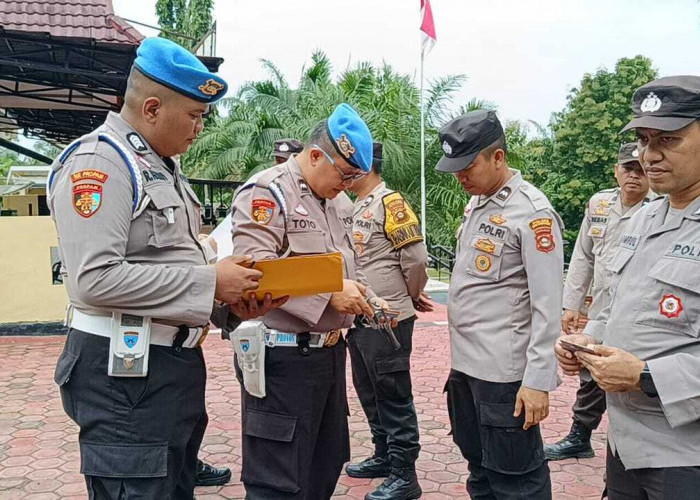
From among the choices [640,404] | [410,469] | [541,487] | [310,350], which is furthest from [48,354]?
[640,404]

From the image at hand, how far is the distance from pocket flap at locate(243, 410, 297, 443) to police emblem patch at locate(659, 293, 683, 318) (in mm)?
1328

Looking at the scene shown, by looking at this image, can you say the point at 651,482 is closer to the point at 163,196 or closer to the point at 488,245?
the point at 488,245

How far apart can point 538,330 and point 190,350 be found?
130 centimetres

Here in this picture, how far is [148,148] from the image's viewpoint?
6.33 feet

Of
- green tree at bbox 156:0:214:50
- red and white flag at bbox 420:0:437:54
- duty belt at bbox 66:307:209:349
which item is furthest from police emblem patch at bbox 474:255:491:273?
green tree at bbox 156:0:214:50

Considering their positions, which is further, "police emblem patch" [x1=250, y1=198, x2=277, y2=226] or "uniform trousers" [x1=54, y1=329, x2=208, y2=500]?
"police emblem patch" [x1=250, y1=198, x2=277, y2=226]

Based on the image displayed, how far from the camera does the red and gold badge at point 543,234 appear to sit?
2.41 metres

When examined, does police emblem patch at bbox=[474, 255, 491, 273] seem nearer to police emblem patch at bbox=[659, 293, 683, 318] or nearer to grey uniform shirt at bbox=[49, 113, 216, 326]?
police emblem patch at bbox=[659, 293, 683, 318]

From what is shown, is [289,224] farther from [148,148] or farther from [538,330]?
[538,330]

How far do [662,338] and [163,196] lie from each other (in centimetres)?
150

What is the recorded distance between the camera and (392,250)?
3572 mm

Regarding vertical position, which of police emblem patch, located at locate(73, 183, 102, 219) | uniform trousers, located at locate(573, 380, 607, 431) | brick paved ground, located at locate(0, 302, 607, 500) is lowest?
brick paved ground, located at locate(0, 302, 607, 500)

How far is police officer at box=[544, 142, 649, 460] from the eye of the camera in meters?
3.84

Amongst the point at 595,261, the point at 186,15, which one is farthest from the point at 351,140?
the point at 186,15
